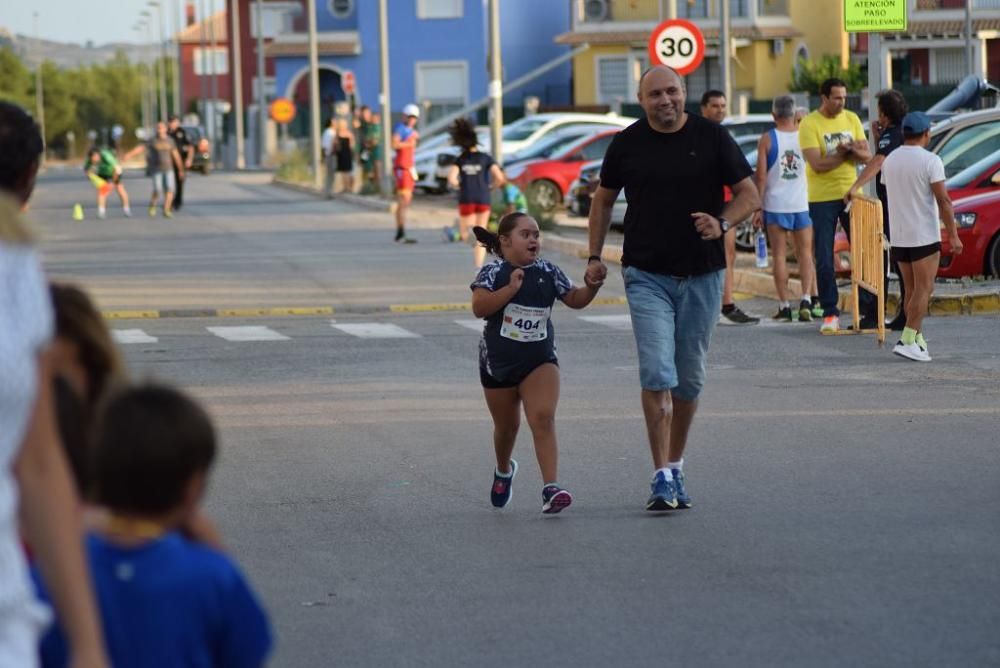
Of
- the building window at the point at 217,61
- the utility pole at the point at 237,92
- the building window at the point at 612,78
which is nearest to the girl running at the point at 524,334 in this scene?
the building window at the point at 612,78

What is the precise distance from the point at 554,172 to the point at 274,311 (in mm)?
16007

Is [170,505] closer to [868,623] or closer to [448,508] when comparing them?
[868,623]

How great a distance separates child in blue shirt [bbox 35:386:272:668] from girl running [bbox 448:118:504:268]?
1987cm

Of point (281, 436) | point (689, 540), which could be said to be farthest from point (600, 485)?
point (281, 436)

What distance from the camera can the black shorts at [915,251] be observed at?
1393 cm

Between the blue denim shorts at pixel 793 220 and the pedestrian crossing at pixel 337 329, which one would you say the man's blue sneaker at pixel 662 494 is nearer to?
the pedestrian crossing at pixel 337 329

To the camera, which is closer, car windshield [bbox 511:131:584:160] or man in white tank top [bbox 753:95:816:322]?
man in white tank top [bbox 753:95:816:322]

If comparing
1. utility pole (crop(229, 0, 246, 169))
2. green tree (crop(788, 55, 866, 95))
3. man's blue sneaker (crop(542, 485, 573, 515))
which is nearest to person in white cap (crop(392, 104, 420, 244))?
man's blue sneaker (crop(542, 485, 573, 515))

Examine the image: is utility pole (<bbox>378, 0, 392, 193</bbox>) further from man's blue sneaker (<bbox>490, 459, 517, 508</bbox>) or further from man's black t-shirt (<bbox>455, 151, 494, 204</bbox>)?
man's blue sneaker (<bbox>490, 459, 517, 508</bbox>)

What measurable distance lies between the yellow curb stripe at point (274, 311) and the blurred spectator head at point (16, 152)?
14.6 metres

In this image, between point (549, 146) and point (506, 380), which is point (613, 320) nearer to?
point (506, 380)

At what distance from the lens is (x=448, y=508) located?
8.85 meters

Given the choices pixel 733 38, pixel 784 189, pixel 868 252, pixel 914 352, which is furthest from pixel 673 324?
pixel 733 38

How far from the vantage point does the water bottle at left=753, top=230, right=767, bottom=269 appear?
2078 cm
